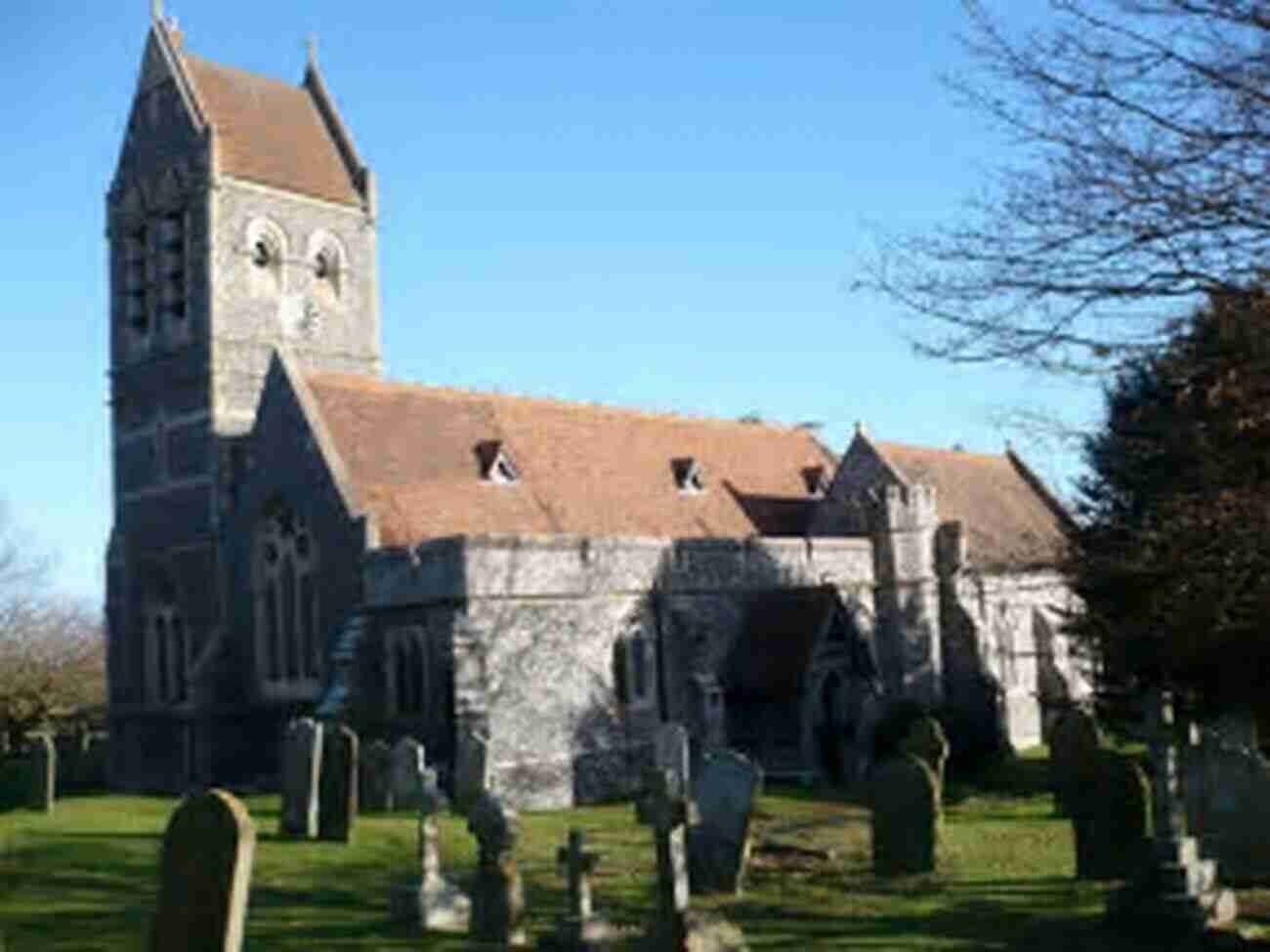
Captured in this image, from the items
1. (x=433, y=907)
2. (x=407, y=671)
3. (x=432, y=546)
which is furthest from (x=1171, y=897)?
(x=407, y=671)

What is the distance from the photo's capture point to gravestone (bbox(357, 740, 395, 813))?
1867 cm

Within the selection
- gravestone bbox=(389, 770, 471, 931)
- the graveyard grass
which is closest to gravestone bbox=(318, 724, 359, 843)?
the graveyard grass

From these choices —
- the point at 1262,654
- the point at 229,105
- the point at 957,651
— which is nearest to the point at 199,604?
the point at 229,105

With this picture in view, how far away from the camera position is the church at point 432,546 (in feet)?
69.6

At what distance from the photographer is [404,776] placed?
1848 cm

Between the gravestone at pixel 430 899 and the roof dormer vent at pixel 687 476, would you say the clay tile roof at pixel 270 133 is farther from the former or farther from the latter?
the gravestone at pixel 430 899

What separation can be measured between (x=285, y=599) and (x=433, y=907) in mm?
13646

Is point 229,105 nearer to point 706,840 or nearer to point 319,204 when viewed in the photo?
point 319,204

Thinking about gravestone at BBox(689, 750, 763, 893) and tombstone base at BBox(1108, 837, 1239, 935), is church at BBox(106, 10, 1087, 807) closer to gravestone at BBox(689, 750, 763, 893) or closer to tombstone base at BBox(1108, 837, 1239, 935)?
gravestone at BBox(689, 750, 763, 893)

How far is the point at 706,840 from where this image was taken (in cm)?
1331

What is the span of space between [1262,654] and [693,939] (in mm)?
12643

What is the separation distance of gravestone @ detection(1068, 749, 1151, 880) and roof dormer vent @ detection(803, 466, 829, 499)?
18076mm

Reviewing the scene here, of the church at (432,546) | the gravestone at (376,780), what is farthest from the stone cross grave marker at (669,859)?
the gravestone at (376,780)

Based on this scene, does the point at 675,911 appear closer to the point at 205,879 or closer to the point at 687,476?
the point at 205,879
